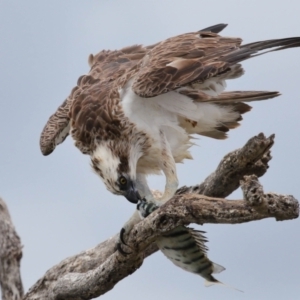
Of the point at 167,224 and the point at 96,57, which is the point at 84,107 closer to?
the point at 96,57

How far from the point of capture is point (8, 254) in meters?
9.66

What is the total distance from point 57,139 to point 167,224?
307 centimetres

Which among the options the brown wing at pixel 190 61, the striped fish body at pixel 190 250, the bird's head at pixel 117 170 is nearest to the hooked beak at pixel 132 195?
the bird's head at pixel 117 170

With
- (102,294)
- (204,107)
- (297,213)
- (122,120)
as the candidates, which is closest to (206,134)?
(204,107)

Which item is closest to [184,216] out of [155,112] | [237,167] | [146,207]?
[146,207]

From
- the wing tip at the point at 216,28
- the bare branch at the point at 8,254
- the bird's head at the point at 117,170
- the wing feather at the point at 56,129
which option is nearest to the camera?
the bird's head at the point at 117,170

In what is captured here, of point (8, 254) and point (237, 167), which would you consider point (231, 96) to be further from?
point (8, 254)

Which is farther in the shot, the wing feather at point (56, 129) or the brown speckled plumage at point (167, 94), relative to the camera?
the wing feather at point (56, 129)

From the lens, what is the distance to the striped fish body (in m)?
8.67

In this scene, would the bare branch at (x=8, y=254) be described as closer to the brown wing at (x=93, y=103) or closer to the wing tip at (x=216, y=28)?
the brown wing at (x=93, y=103)

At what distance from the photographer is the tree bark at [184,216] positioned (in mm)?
7078

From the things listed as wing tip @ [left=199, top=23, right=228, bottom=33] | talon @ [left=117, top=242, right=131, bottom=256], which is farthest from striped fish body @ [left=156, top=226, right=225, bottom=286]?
wing tip @ [left=199, top=23, right=228, bottom=33]

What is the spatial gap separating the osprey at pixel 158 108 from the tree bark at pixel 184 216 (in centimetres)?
54

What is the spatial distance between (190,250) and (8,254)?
2025 millimetres
